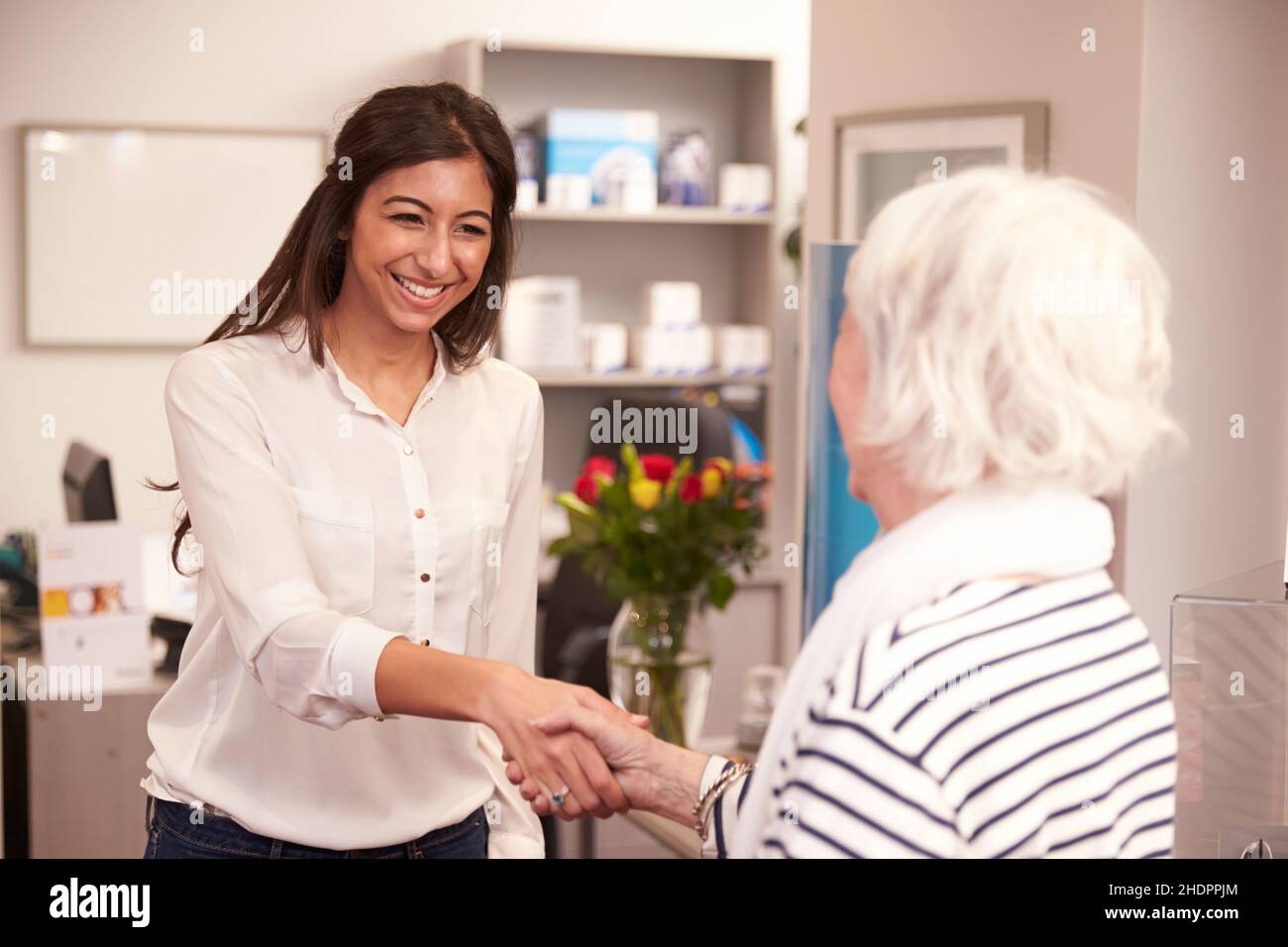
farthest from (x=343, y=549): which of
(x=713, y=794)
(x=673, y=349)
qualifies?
(x=673, y=349)

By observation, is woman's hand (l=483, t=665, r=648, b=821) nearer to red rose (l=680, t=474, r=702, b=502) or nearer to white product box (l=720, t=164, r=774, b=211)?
red rose (l=680, t=474, r=702, b=502)

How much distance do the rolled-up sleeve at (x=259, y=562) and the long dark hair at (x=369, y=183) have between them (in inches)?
4.0

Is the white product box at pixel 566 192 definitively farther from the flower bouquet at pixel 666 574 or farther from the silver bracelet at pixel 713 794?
the silver bracelet at pixel 713 794

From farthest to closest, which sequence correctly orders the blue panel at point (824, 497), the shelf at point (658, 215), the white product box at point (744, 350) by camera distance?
the white product box at point (744, 350), the shelf at point (658, 215), the blue panel at point (824, 497)

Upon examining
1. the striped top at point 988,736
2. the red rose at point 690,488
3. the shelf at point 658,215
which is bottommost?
the striped top at point 988,736

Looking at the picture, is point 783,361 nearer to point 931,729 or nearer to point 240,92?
point 240,92

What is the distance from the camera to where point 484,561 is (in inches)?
51.1

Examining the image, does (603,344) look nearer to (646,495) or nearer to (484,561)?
(646,495)

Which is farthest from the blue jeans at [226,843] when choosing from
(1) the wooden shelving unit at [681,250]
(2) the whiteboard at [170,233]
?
(1) the wooden shelving unit at [681,250]

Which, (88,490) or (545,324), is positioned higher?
(545,324)

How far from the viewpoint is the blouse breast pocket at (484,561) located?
1.28 metres

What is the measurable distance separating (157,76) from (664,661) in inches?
39.0

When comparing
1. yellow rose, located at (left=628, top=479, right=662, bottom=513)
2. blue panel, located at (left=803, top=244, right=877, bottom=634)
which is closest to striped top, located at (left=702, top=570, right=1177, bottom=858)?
blue panel, located at (left=803, top=244, right=877, bottom=634)
